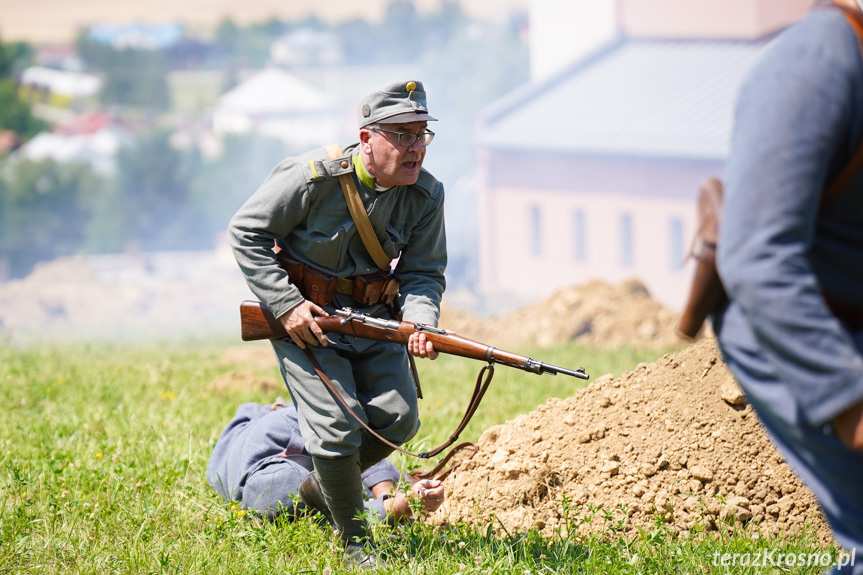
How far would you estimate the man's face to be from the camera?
3.78m

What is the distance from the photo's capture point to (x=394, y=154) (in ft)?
12.4

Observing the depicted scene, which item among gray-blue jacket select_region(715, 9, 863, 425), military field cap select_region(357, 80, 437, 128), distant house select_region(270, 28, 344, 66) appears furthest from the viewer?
distant house select_region(270, 28, 344, 66)

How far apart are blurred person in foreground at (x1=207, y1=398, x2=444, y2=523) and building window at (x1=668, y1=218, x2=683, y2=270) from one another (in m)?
20.3

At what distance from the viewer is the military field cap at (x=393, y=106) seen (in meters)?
3.73

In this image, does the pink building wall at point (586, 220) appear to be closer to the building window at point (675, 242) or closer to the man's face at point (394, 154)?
the building window at point (675, 242)

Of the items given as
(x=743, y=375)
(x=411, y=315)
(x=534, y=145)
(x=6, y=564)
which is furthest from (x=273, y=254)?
(x=534, y=145)

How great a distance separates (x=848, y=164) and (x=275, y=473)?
123 inches

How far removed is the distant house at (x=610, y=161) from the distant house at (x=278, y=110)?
17946 millimetres

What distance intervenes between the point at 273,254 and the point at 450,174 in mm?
29128

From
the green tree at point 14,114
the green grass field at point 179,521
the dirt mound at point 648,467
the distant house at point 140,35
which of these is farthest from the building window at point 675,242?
the green tree at point 14,114

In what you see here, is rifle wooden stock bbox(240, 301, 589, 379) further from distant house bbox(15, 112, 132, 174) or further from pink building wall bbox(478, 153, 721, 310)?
distant house bbox(15, 112, 132, 174)

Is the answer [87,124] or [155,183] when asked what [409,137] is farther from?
[87,124]

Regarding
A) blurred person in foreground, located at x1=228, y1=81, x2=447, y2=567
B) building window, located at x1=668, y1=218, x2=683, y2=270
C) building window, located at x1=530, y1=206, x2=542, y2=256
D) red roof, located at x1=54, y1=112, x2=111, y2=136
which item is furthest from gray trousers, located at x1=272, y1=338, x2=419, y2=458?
red roof, located at x1=54, y1=112, x2=111, y2=136

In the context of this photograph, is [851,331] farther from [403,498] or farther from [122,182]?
[122,182]
